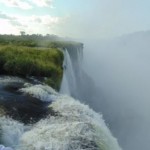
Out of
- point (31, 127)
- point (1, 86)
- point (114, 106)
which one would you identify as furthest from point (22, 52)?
point (114, 106)

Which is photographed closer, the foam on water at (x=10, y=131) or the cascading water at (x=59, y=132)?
the cascading water at (x=59, y=132)

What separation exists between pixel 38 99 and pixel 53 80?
6.65 m

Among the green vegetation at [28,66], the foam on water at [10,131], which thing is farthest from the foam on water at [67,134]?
the green vegetation at [28,66]

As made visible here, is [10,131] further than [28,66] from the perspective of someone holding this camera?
No

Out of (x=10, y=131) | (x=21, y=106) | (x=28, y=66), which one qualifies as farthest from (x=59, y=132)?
(x=28, y=66)

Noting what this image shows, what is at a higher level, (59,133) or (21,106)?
(59,133)

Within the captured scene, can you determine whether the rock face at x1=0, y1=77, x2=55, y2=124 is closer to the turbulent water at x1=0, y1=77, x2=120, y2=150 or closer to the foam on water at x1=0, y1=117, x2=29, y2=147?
the turbulent water at x1=0, y1=77, x2=120, y2=150

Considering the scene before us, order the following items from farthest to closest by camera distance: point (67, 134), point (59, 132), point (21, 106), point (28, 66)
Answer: point (28, 66), point (21, 106), point (59, 132), point (67, 134)

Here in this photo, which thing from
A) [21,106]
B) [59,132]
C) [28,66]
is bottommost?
[21,106]

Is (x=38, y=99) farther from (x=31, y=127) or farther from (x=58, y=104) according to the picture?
(x=31, y=127)

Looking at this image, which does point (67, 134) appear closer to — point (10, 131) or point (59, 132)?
point (59, 132)

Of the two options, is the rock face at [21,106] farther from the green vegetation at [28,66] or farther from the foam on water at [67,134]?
the green vegetation at [28,66]

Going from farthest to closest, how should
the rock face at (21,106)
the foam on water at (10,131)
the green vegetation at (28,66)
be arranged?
the green vegetation at (28,66) < the rock face at (21,106) < the foam on water at (10,131)

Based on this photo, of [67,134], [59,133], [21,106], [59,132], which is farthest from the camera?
[21,106]
